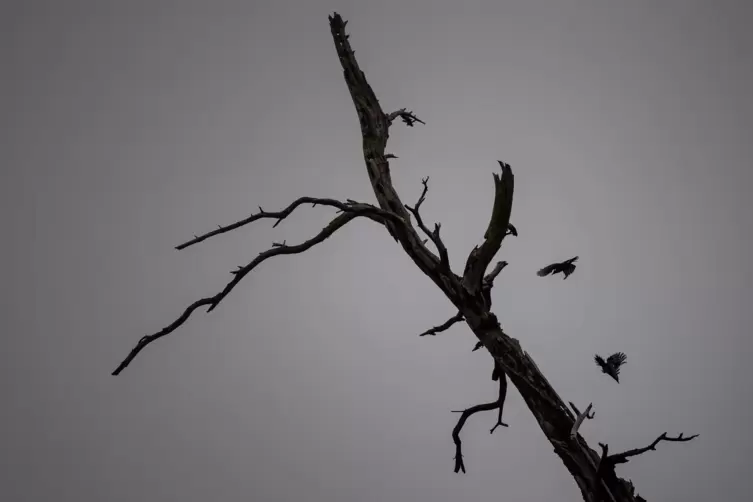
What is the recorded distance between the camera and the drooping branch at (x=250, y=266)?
2402 mm

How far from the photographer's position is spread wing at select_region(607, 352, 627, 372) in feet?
10.5

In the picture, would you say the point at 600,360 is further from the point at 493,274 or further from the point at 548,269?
the point at 493,274

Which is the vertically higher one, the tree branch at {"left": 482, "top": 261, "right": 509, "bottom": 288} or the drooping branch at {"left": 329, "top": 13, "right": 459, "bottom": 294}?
the drooping branch at {"left": 329, "top": 13, "right": 459, "bottom": 294}

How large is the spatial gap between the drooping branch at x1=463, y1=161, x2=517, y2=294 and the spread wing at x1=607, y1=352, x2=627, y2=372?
105 cm

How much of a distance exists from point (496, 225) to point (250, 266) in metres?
1.21

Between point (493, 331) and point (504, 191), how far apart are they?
78cm

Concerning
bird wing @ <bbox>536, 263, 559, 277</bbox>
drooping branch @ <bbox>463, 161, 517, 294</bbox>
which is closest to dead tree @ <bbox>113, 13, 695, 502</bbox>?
drooping branch @ <bbox>463, 161, 517, 294</bbox>

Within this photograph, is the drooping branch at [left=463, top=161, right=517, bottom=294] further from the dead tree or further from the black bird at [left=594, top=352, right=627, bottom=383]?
the black bird at [left=594, top=352, right=627, bottom=383]

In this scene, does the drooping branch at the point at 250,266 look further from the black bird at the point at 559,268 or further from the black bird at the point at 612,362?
the black bird at the point at 612,362

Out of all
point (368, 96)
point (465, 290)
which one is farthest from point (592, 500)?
point (368, 96)

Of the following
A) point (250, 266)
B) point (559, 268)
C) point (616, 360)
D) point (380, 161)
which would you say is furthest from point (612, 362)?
point (250, 266)

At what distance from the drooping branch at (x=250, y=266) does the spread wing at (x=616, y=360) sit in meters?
1.58

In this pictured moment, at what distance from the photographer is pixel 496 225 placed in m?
2.68

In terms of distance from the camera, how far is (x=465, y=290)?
287 centimetres
